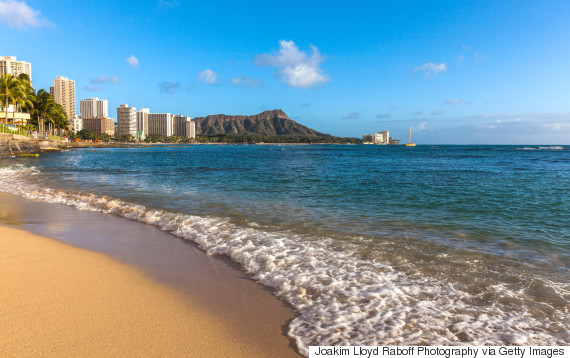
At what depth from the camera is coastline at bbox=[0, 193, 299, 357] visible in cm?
316

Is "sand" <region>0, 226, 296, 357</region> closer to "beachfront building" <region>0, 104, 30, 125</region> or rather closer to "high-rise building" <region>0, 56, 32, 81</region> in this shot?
"beachfront building" <region>0, 104, 30, 125</region>

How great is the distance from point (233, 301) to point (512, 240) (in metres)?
6.54

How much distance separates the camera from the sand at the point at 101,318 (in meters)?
3.09

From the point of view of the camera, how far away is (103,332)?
3318 millimetres

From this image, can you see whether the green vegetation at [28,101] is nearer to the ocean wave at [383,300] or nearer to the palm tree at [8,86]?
the palm tree at [8,86]

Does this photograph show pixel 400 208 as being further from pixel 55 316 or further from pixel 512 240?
pixel 55 316

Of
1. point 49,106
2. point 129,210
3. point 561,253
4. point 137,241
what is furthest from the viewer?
point 49,106

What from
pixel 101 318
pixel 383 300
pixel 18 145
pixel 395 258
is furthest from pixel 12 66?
pixel 383 300

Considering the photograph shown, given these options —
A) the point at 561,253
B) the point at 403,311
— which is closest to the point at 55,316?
the point at 403,311

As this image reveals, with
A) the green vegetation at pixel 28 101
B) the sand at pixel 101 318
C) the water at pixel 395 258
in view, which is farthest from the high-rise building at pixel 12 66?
the sand at pixel 101 318

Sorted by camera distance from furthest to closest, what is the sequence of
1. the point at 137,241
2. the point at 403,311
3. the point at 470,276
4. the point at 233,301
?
the point at 137,241 → the point at 470,276 → the point at 233,301 → the point at 403,311

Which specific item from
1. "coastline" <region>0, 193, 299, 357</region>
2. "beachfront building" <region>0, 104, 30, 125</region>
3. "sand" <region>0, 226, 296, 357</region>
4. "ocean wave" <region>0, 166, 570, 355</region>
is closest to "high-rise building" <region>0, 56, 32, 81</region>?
"beachfront building" <region>0, 104, 30, 125</region>

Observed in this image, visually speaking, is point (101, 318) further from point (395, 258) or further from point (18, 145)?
point (18, 145)

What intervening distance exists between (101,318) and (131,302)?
0.46 metres
